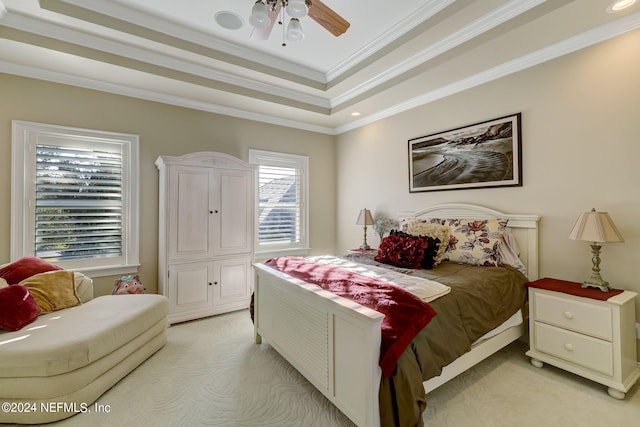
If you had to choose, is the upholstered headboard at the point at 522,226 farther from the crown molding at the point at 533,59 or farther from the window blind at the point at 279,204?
the window blind at the point at 279,204

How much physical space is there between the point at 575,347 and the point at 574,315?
0.76ft

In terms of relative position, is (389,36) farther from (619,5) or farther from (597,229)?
(597,229)

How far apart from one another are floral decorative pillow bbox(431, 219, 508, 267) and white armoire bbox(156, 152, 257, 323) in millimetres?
2410

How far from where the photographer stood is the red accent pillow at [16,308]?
192cm

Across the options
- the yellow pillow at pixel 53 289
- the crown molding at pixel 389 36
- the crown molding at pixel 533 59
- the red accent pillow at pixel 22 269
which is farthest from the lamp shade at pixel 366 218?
the red accent pillow at pixel 22 269

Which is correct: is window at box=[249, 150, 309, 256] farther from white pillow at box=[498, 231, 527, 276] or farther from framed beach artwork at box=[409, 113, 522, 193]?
white pillow at box=[498, 231, 527, 276]

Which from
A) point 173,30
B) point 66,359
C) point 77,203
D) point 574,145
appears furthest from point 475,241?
point 77,203

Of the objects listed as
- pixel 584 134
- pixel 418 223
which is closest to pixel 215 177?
pixel 418 223

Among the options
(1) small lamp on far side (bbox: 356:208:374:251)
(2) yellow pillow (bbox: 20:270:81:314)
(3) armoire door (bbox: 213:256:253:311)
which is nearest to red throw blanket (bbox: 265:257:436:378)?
(3) armoire door (bbox: 213:256:253:311)

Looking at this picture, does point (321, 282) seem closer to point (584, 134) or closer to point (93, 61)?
Answer: point (584, 134)

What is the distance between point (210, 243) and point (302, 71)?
2.39 metres

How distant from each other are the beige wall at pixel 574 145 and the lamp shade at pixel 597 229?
0.88 ft

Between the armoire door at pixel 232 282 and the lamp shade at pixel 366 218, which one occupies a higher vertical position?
the lamp shade at pixel 366 218

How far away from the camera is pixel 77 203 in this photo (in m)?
2.99
